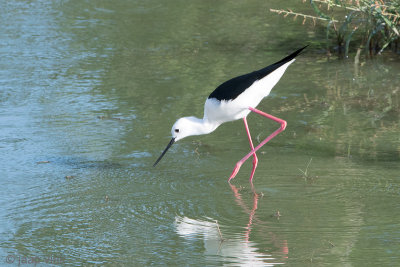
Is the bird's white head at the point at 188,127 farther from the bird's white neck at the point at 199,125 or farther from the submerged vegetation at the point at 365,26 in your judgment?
the submerged vegetation at the point at 365,26

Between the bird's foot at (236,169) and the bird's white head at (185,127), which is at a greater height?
the bird's white head at (185,127)

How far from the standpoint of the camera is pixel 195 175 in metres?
5.63

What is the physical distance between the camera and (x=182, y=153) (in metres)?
6.19

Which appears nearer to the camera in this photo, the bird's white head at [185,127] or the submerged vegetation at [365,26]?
the bird's white head at [185,127]

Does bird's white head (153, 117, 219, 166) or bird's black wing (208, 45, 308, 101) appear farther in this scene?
bird's white head (153, 117, 219, 166)

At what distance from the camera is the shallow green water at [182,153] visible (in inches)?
174

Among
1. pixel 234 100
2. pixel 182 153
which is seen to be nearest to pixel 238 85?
pixel 234 100

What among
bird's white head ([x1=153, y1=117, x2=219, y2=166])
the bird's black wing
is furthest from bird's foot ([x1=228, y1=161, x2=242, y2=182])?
the bird's black wing

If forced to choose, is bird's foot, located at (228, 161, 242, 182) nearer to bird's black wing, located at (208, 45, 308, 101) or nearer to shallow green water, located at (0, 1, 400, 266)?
shallow green water, located at (0, 1, 400, 266)

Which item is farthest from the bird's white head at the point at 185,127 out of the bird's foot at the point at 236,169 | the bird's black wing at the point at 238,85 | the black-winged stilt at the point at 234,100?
the bird's foot at the point at 236,169

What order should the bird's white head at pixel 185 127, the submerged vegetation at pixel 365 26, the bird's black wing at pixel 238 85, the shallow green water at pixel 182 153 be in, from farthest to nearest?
1. the submerged vegetation at pixel 365 26
2. the bird's white head at pixel 185 127
3. the bird's black wing at pixel 238 85
4. the shallow green water at pixel 182 153

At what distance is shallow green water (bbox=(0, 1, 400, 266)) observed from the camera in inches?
174

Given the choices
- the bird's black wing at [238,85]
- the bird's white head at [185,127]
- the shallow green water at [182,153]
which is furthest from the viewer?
the bird's white head at [185,127]

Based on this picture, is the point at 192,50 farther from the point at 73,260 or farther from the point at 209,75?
the point at 73,260
